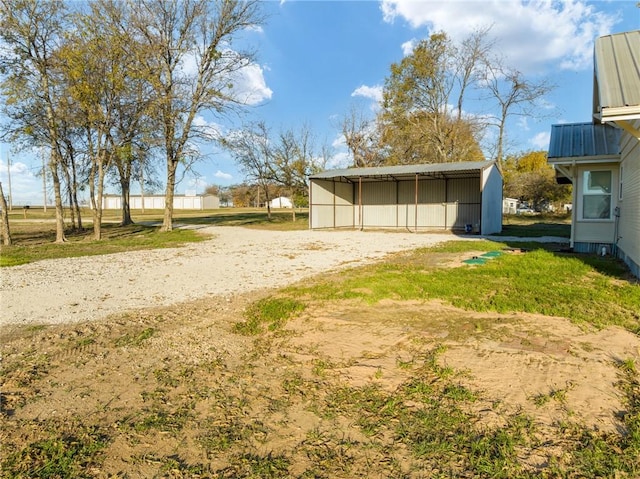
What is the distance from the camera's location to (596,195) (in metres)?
10.4

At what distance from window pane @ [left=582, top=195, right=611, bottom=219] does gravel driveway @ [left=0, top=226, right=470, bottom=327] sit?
5.56m

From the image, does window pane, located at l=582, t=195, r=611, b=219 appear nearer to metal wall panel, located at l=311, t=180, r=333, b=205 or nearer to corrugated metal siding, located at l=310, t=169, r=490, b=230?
corrugated metal siding, located at l=310, t=169, r=490, b=230

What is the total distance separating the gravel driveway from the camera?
5.67m

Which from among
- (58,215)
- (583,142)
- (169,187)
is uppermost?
(583,142)

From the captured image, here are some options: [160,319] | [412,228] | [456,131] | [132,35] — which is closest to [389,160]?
[456,131]

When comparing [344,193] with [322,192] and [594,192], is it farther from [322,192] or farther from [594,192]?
[594,192]

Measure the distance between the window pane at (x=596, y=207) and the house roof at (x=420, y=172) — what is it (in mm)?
8313

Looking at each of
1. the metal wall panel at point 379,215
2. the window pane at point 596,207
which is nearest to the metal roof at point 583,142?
the window pane at point 596,207

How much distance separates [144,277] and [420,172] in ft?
51.2

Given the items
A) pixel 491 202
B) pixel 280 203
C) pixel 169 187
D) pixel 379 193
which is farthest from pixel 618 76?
pixel 280 203

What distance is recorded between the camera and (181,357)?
3.82 meters

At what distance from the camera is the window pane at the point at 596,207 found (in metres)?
10.3

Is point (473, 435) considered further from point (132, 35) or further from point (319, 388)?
point (132, 35)

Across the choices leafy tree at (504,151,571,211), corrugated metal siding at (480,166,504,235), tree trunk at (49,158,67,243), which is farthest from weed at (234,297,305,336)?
leafy tree at (504,151,571,211)
